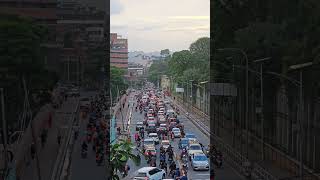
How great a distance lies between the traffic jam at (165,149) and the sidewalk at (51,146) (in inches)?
66.0

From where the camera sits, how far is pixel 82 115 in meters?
13.9

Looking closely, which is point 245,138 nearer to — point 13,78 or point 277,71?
point 277,71

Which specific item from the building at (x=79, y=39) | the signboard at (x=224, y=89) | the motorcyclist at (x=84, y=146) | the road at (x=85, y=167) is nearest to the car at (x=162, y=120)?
the signboard at (x=224, y=89)

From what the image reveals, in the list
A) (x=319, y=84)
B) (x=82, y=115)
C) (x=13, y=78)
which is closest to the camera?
(x=319, y=84)

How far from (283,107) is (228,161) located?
2.08 metres

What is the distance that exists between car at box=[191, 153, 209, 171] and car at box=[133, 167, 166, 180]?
2001 millimetres

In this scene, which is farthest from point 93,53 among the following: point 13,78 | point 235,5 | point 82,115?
point 235,5

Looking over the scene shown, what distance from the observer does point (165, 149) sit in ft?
49.6

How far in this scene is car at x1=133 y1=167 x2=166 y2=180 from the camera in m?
11.4

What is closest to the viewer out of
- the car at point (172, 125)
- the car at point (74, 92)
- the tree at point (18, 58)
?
the tree at point (18, 58)

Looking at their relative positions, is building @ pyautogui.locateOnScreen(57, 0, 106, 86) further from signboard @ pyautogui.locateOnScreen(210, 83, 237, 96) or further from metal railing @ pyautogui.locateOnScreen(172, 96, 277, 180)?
metal railing @ pyautogui.locateOnScreen(172, 96, 277, 180)

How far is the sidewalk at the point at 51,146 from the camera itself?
1133 cm

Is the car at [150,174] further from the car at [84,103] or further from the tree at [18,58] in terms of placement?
the tree at [18,58]

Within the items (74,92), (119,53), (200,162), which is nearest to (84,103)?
(74,92)
